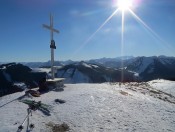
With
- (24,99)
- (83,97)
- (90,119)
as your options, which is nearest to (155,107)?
(83,97)

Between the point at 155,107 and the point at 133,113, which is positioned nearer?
the point at 133,113

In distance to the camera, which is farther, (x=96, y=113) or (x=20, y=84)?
(x=20, y=84)

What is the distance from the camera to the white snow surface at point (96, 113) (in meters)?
17.3

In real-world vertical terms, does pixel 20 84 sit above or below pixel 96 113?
below

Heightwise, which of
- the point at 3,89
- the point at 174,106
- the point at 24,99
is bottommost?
the point at 3,89

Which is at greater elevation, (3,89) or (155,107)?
(155,107)

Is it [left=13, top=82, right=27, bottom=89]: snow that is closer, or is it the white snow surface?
the white snow surface

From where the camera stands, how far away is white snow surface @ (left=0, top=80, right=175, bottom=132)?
1733 cm

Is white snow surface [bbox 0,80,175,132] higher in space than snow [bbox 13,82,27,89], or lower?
higher

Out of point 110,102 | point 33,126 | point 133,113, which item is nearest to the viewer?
point 33,126

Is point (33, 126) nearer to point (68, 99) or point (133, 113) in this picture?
point (68, 99)

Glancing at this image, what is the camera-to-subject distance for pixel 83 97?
23812 mm

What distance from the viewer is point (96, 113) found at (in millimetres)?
20047

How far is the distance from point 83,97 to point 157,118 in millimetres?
6832
